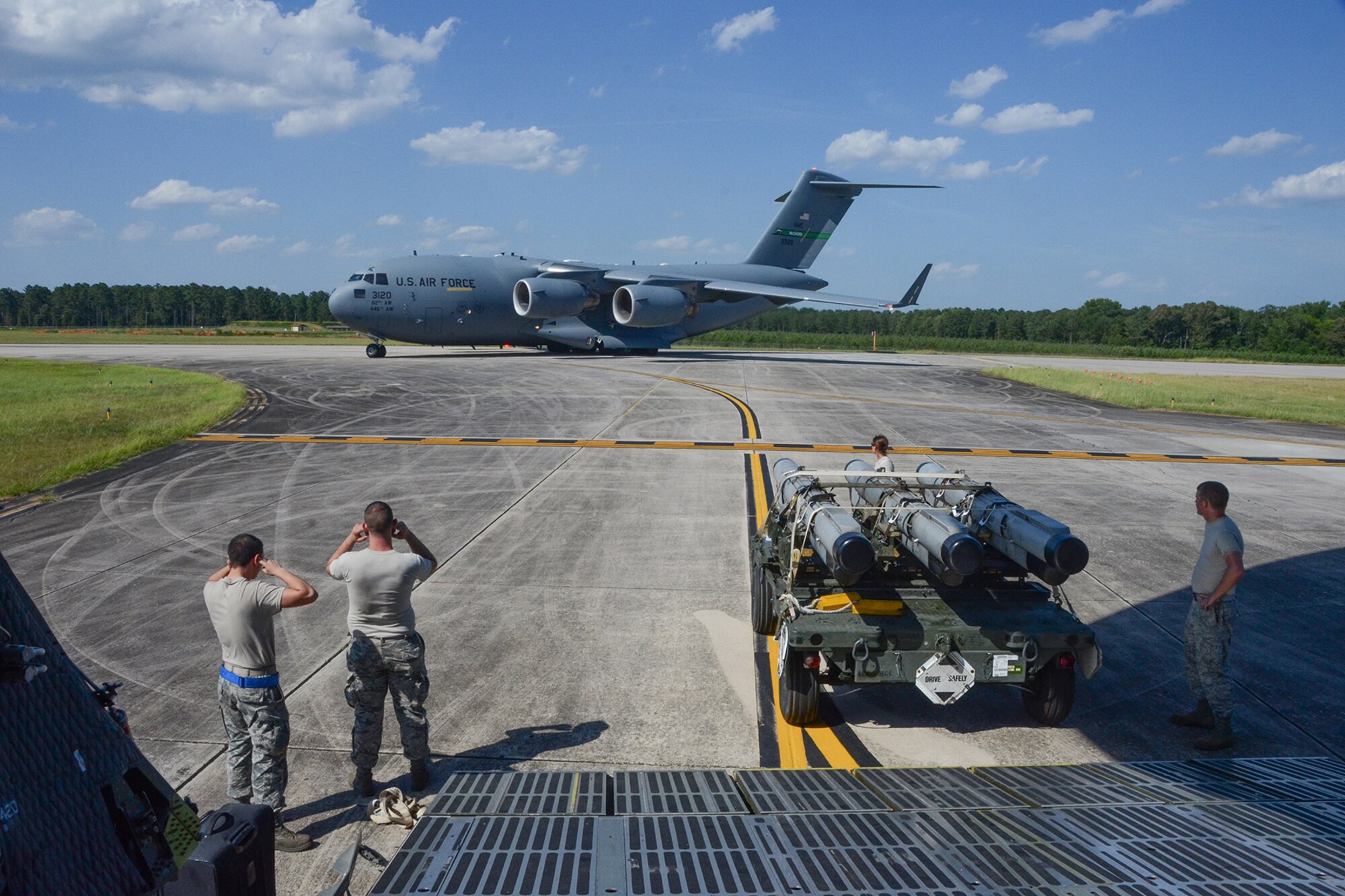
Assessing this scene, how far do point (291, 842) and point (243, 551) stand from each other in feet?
5.83

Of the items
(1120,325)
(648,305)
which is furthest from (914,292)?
(1120,325)

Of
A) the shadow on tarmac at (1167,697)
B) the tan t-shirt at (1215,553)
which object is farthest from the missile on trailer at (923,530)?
the tan t-shirt at (1215,553)

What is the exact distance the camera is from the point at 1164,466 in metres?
18.1

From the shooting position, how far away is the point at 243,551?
17.6 ft

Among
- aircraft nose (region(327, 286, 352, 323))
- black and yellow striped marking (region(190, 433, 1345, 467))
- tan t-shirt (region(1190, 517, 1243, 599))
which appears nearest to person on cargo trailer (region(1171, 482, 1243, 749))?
tan t-shirt (region(1190, 517, 1243, 599))

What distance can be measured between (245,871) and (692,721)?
437 centimetres

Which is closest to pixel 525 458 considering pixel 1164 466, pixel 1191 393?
pixel 1164 466

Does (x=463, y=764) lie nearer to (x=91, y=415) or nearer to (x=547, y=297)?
(x=91, y=415)

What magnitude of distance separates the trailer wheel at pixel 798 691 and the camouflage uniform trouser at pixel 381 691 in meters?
2.61

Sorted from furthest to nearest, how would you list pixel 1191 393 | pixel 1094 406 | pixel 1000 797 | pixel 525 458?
pixel 1191 393 < pixel 1094 406 < pixel 525 458 < pixel 1000 797

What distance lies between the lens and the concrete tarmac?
6.47 meters

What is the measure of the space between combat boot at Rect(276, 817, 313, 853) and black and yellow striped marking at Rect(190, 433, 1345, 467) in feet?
45.0

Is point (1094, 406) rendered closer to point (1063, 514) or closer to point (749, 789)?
point (1063, 514)

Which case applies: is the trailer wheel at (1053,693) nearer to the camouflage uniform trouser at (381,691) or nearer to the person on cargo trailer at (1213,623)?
the person on cargo trailer at (1213,623)
